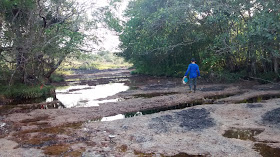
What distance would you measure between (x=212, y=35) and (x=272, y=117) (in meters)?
15.7

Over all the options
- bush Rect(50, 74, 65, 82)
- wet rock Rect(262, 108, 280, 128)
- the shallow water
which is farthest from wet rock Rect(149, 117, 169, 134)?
bush Rect(50, 74, 65, 82)

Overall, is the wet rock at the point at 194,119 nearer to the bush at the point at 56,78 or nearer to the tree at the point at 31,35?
the tree at the point at 31,35

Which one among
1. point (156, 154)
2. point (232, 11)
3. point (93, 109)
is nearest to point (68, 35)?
point (93, 109)

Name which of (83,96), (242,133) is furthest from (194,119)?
(83,96)

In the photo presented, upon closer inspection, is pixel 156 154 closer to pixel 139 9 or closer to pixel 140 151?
pixel 140 151

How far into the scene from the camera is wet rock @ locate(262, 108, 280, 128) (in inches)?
315

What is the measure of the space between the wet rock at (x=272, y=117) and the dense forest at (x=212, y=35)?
556 cm

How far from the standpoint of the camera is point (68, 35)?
58.7ft

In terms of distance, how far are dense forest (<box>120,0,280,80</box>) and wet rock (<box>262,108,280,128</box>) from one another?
18.2 ft

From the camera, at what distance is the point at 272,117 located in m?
8.48

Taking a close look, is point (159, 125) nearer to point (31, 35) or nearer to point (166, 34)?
point (31, 35)

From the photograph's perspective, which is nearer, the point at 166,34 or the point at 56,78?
the point at 166,34

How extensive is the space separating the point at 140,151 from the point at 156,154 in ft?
1.49

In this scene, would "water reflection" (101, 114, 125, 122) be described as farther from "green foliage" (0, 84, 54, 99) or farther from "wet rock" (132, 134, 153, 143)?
"green foliage" (0, 84, 54, 99)
